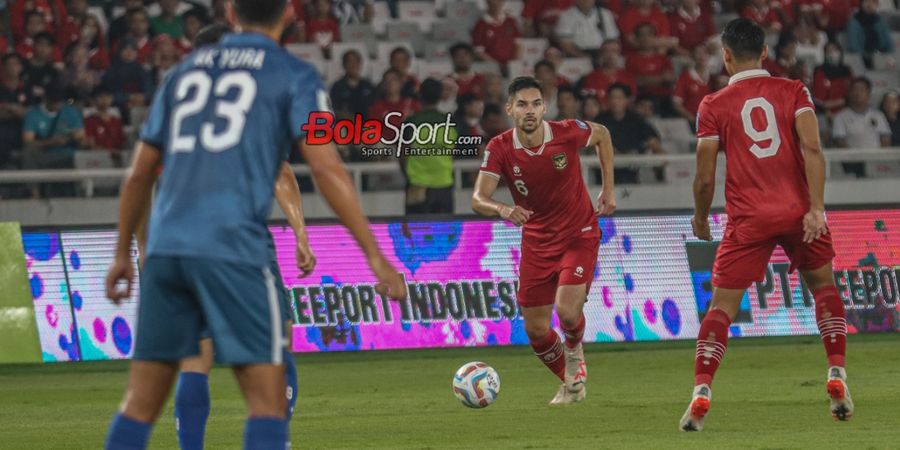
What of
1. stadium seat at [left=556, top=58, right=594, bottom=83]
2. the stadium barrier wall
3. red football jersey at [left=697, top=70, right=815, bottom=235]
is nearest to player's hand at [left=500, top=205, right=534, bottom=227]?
red football jersey at [left=697, top=70, right=815, bottom=235]

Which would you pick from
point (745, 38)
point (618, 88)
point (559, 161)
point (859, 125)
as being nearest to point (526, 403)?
point (559, 161)

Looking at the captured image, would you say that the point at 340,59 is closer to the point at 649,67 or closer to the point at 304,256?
the point at 649,67

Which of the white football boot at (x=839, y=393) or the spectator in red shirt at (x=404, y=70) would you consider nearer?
the white football boot at (x=839, y=393)

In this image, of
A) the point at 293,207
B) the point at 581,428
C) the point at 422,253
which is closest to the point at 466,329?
the point at 422,253

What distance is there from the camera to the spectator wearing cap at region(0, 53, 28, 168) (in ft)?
55.3

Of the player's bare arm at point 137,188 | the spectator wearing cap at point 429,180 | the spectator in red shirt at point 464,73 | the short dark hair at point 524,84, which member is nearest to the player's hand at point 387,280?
the player's bare arm at point 137,188

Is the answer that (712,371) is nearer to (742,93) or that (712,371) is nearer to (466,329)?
(742,93)

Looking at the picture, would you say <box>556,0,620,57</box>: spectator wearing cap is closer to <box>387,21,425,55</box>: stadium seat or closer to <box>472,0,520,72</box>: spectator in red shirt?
<box>472,0,520,72</box>: spectator in red shirt

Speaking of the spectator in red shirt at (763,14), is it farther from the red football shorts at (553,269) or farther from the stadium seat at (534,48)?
the red football shorts at (553,269)

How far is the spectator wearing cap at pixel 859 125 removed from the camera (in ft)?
60.3

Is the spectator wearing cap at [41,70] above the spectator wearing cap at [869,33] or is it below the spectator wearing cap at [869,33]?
above

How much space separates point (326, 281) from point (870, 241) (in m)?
5.21

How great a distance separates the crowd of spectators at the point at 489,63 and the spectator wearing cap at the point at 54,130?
2 centimetres

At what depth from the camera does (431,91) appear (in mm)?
16531
